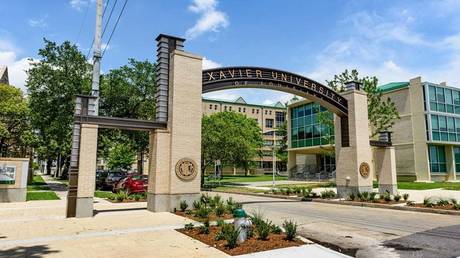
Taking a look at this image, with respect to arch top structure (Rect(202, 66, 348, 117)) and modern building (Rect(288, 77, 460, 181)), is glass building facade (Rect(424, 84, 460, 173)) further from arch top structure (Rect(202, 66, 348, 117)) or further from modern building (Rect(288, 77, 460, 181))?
arch top structure (Rect(202, 66, 348, 117))

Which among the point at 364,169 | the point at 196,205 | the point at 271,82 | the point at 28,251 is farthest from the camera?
the point at 364,169

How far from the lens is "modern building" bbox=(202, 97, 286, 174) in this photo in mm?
84938

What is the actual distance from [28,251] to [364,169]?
17.3 m

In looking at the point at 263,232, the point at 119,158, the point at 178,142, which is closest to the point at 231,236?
the point at 263,232

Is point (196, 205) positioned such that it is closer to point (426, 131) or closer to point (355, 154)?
point (355, 154)

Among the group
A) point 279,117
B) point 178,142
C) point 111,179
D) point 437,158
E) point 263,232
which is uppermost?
point 279,117

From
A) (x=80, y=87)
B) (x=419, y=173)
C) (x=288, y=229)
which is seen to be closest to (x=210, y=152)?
(x=80, y=87)

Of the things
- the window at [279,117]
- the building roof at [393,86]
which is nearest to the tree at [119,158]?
the building roof at [393,86]

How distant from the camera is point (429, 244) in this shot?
8.16 meters

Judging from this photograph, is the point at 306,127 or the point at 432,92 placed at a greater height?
the point at 432,92

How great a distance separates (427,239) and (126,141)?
27996 millimetres

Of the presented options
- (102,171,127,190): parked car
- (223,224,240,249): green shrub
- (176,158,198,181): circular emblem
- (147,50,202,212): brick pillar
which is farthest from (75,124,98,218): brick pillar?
(102,171,127,190): parked car

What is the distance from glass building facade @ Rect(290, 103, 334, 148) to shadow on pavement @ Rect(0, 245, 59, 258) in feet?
125

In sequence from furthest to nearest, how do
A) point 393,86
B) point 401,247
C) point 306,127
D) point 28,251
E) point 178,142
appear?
1. point 306,127
2. point 393,86
3. point 178,142
4. point 401,247
5. point 28,251
